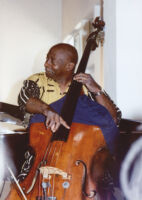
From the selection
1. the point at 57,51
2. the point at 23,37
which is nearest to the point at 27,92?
the point at 57,51

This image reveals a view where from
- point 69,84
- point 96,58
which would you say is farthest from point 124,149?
point 96,58

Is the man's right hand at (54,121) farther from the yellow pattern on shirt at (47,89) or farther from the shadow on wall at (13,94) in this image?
the shadow on wall at (13,94)

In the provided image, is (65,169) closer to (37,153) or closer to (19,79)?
(37,153)

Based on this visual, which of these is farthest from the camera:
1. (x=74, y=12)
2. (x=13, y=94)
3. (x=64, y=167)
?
(x=13, y=94)

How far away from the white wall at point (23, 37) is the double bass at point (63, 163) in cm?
300

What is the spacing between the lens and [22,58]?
410 centimetres

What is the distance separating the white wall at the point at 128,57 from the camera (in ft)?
5.39

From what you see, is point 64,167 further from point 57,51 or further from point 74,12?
point 74,12

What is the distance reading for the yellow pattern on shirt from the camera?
1.24 m

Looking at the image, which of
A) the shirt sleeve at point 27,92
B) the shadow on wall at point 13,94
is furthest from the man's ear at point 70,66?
the shadow on wall at point 13,94

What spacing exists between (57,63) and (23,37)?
299 centimetres

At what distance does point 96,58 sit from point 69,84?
4.42 feet

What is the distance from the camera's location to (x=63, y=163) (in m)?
0.95

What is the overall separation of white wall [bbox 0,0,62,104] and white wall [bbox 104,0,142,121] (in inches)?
98.3
